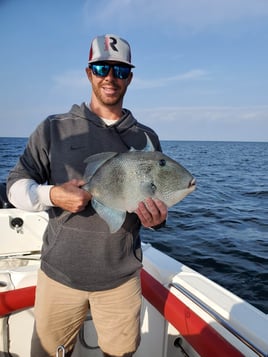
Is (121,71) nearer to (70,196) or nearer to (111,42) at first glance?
(111,42)

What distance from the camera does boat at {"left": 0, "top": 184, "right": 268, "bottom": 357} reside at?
2.39 meters

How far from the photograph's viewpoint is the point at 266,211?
12.0 m

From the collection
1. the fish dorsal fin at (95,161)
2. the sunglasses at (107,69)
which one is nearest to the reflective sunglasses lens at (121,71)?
the sunglasses at (107,69)

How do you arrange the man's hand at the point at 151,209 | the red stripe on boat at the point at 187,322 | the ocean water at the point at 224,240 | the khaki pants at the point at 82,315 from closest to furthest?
1. the man's hand at the point at 151,209
2. the red stripe on boat at the point at 187,322
3. the khaki pants at the point at 82,315
4. the ocean water at the point at 224,240

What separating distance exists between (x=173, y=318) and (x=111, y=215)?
1.21 metres

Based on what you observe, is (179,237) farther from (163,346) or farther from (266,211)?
(163,346)

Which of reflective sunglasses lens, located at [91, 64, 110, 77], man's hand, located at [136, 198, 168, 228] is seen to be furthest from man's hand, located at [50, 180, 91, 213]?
reflective sunglasses lens, located at [91, 64, 110, 77]

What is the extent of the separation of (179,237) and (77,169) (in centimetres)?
727

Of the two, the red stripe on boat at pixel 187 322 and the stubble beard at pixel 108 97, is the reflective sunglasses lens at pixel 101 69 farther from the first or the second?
the red stripe on boat at pixel 187 322

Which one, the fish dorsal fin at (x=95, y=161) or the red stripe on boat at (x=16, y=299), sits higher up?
the fish dorsal fin at (x=95, y=161)

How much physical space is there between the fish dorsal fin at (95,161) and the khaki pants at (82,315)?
33.4 inches

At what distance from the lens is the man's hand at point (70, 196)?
6.90 ft

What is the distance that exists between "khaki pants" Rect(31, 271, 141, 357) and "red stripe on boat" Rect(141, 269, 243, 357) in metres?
0.39

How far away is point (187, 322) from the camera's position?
266 centimetres
